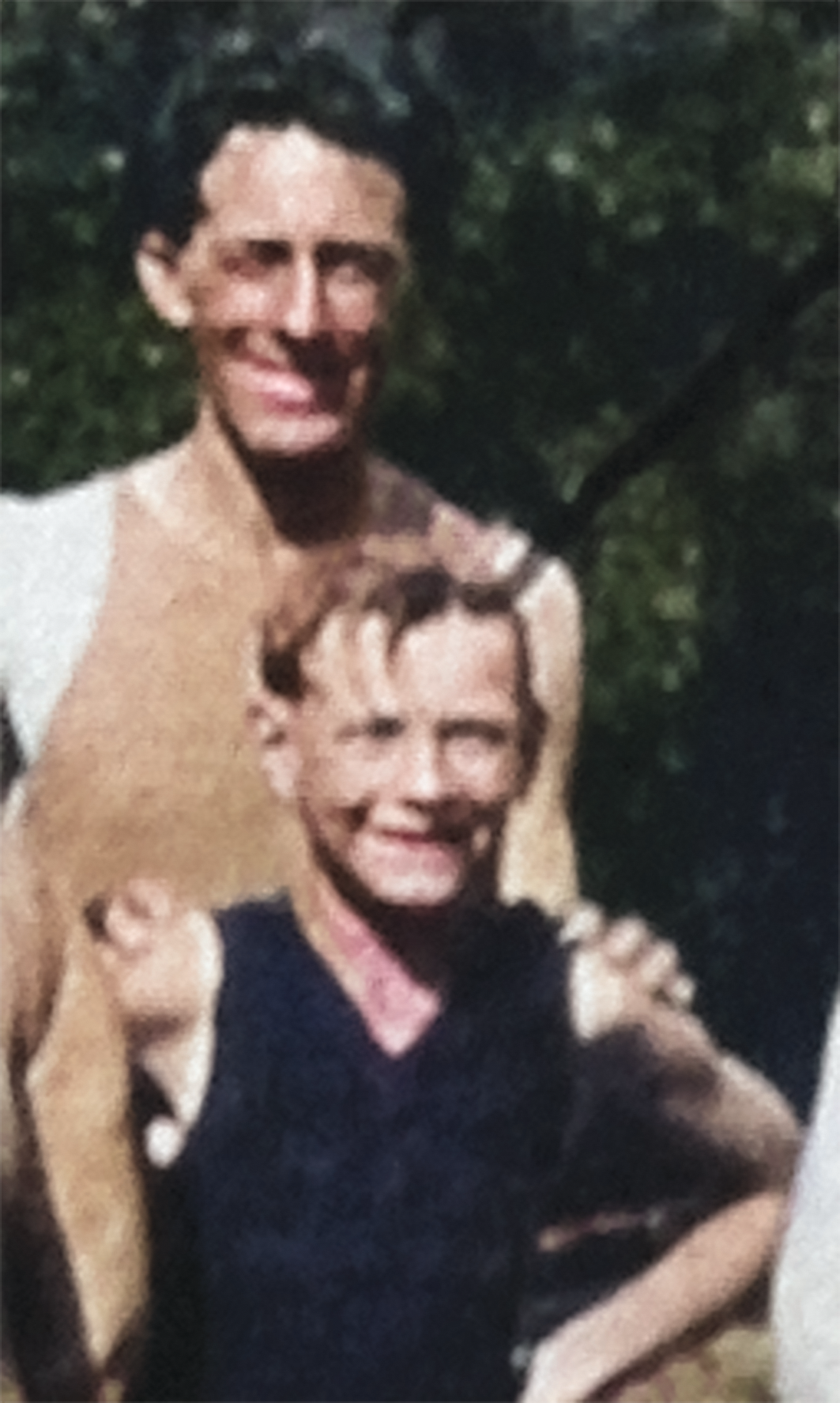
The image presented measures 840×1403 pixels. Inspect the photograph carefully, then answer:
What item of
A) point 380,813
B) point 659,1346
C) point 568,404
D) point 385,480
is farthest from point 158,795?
point 659,1346

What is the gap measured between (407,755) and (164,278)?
1.13ft

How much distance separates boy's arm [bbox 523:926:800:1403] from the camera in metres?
1.22

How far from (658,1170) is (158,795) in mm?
405

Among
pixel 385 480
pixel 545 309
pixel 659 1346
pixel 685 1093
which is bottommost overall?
pixel 659 1346

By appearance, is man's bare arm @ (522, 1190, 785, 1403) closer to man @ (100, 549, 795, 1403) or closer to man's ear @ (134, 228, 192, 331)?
man @ (100, 549, 795, 1403)

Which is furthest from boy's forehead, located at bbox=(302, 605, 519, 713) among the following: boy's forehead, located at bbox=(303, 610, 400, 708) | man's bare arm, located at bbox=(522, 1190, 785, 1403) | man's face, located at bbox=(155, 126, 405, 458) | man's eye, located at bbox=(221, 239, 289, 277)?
man's bare arm, located at bbox=(522, 1190, 785, 1403)

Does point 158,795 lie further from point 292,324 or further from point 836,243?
point 836,243

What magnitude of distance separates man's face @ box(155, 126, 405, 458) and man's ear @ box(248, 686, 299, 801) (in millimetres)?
162

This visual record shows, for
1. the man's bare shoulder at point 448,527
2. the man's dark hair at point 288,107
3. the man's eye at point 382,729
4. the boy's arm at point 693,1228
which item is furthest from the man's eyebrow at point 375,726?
the man's dark hair at point 288,107

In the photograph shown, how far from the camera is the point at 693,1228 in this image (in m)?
1.23

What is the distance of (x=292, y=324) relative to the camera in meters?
1.22

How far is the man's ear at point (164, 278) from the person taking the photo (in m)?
1.22

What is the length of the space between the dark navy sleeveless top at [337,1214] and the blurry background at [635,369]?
0.18m

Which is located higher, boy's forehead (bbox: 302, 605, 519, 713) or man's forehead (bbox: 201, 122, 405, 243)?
man's forehead (bbox: 201, 122, 405, 243)
